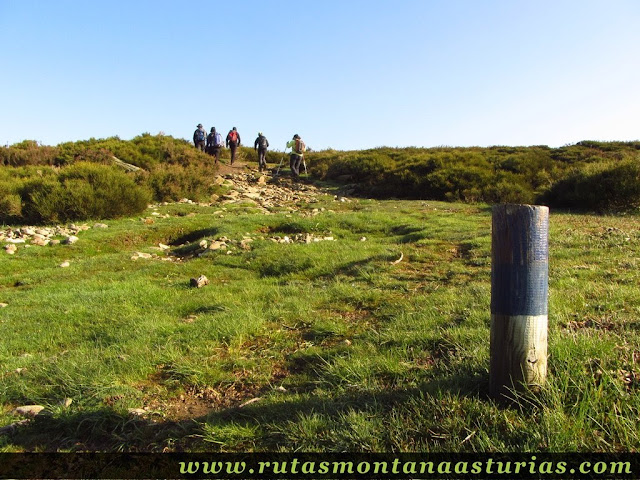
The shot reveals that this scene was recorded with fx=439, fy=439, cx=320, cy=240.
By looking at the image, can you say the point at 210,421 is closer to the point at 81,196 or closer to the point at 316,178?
the point at 81,196

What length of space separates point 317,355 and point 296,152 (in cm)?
1937

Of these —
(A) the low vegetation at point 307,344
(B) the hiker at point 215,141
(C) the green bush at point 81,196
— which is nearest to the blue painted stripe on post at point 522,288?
(A) the low vegetation at point 307,344

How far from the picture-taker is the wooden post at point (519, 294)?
7.77ft

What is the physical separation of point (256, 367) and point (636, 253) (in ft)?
18.2

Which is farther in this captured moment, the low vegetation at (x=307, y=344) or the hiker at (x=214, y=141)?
the hiker at (x=214, y=141)

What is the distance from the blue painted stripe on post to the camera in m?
2.38

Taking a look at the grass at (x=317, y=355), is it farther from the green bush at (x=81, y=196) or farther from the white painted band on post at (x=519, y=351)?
the green bush at (x=81, y=196)

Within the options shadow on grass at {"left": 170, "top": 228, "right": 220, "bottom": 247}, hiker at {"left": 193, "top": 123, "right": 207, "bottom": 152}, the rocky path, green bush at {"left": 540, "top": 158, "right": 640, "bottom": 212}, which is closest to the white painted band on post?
the rocky path

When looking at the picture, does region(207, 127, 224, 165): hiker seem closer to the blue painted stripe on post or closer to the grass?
the grass

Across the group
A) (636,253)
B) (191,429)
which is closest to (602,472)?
(191,429)

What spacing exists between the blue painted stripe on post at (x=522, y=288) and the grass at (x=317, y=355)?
0.47 metres

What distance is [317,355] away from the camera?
3.63 m

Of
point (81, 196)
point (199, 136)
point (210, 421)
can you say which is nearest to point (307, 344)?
point (210, 421)

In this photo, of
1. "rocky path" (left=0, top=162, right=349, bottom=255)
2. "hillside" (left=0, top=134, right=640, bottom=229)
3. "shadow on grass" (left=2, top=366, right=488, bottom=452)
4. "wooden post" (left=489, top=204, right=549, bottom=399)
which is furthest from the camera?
"hillside" (left=0, top=134, right=640, bottom=229)
